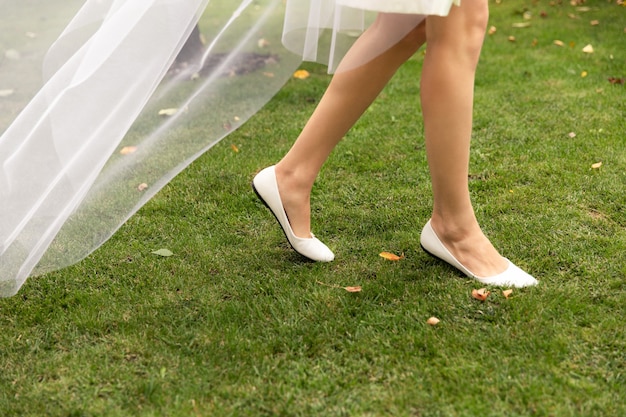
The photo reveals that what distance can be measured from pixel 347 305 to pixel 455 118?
24.5 inches

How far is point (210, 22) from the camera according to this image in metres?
2.07

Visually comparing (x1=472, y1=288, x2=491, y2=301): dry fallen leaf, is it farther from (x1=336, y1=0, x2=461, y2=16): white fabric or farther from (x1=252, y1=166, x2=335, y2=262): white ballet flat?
(x1=336, y1=0, x2=461, y2=16): white fabric


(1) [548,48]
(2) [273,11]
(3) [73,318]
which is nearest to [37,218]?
(3) [73,318]

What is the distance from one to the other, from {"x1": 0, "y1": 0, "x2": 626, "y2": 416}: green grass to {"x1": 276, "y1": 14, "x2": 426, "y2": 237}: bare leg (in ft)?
0.78

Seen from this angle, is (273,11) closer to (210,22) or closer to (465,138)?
(210,22)

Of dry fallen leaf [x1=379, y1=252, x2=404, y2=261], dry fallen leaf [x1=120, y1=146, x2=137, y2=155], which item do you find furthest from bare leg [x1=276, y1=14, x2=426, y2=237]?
dry fallen leaf [x1=120, y1=146, x2=137, y2=155]

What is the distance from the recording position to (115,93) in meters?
1.96

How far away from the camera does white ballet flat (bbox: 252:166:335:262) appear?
2.42 m

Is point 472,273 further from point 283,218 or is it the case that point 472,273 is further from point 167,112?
point 167,112

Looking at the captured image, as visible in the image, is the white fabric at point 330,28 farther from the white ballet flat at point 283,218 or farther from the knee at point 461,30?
the white ballet flat at point 283,218

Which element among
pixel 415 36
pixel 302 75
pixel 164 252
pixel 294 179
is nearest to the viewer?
pixel 415 36

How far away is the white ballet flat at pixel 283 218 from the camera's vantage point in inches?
95.3

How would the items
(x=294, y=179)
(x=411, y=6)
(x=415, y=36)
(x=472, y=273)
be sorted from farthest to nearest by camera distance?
1. (x=294, y=179)
2. (x=472, y=273)
3. (x=415, y=36)
4. (x=411, y=6)

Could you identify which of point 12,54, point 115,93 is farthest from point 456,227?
point 12,54
